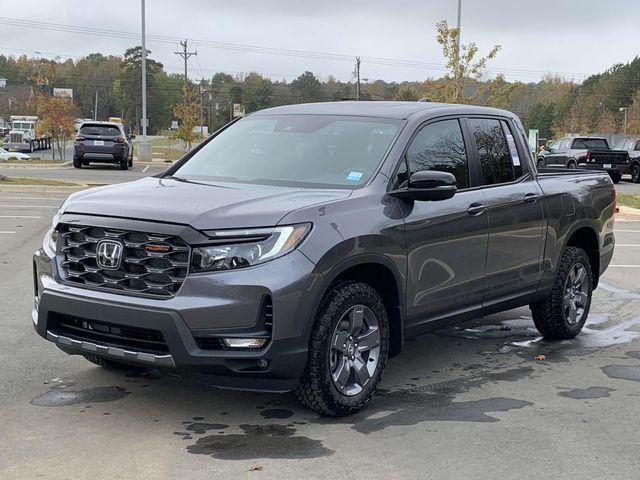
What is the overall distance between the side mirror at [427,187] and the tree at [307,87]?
95430 mm

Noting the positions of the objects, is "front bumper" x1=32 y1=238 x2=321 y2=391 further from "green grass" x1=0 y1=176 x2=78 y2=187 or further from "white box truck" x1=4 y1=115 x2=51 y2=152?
"white box truck" x1=4 y1=115 x2=51 y2=152

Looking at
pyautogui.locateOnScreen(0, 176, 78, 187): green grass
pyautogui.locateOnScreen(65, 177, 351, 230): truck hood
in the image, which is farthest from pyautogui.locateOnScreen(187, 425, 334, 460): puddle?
pyautogui.locateOnScreen(0, 176, 78, 187): green grass

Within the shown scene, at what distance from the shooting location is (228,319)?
4.26 metres

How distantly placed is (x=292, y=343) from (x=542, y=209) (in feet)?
9.84

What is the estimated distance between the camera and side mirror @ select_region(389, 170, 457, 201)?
5062 mm

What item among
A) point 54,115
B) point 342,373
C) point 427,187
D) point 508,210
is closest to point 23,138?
point 54,115

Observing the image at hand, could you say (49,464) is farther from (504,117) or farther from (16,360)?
→ (504,117)

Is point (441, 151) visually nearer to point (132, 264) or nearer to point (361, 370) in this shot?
point (361, 370)

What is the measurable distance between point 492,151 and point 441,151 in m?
0.72

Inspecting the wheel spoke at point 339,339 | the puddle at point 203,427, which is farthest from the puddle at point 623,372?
the puddle at point 203,427

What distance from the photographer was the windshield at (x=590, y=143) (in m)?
31.3

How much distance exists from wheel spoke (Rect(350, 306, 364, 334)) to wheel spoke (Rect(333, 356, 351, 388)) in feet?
0.62

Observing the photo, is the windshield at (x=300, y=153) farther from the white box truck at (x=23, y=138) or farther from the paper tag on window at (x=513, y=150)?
the white box truck at (x=23, y=138)

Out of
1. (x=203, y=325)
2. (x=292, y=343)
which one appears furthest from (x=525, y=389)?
(x=203, y=325)
